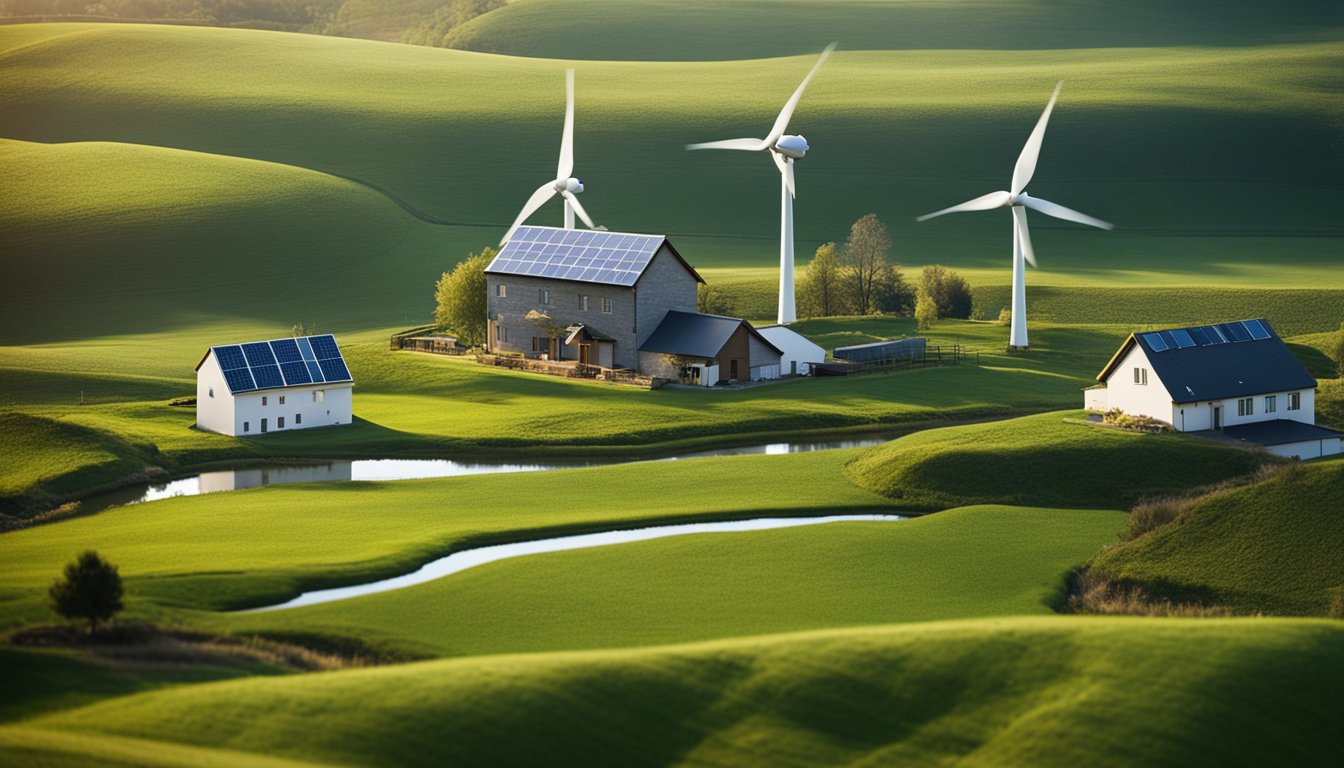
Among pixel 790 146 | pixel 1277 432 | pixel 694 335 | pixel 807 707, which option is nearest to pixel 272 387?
pixel 694 335

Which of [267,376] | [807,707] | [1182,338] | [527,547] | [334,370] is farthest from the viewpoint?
[334,370]

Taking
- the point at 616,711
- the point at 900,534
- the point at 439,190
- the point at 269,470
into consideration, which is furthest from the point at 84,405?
the point at 439,190

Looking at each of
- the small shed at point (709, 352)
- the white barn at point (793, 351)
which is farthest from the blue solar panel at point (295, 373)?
the white barn at point (793, 351)

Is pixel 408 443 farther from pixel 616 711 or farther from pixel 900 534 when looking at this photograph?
pixel 616 711

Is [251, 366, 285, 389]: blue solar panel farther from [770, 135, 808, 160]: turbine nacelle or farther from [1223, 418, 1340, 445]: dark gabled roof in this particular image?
[1223, 418, 1340, 445]: dark gabled roof

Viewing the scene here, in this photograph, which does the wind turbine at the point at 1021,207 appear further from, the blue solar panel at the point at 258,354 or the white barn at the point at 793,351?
the blue solar panel at the point at 258,354

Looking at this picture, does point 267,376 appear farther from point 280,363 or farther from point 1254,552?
point 1254,552
